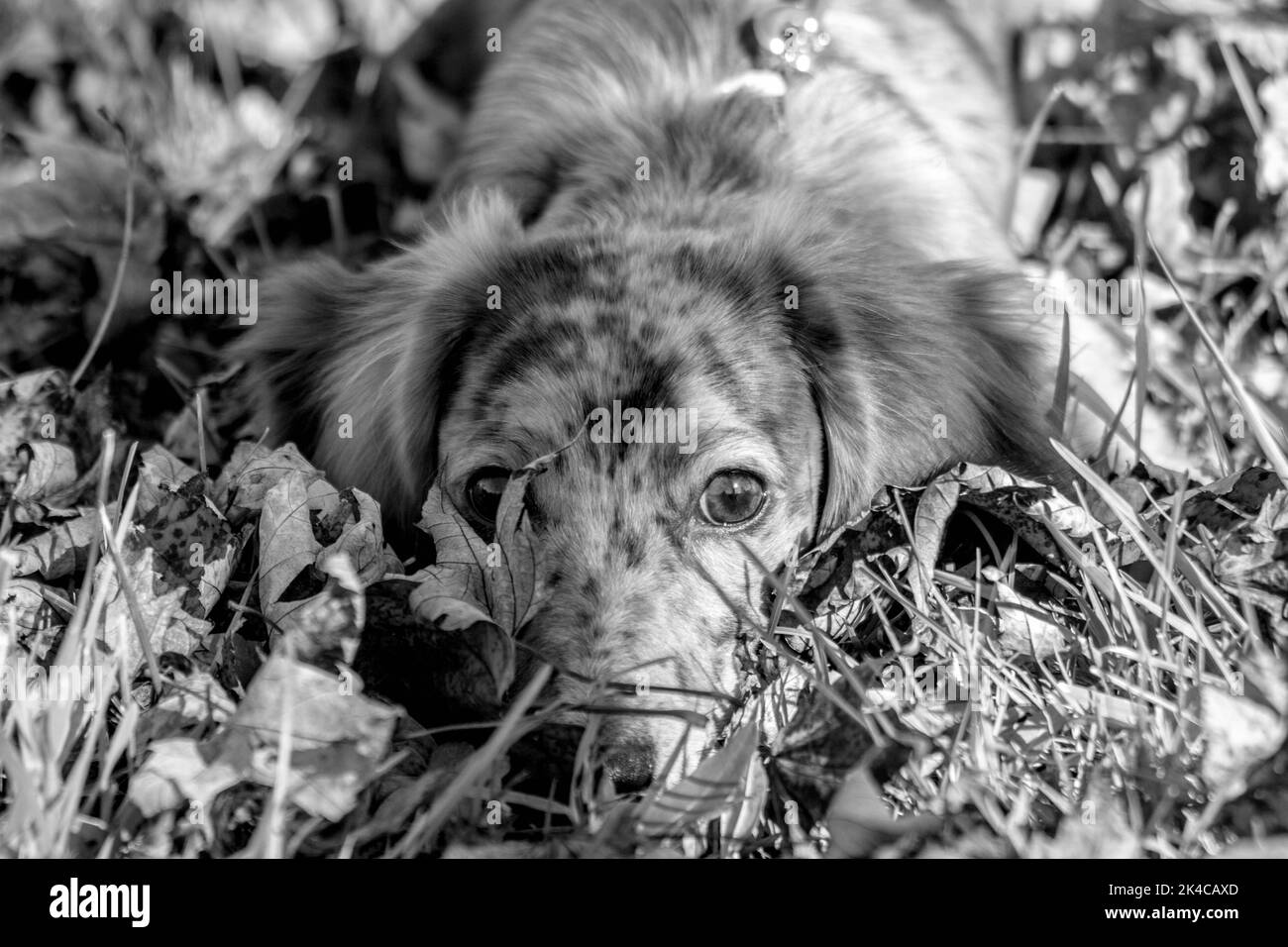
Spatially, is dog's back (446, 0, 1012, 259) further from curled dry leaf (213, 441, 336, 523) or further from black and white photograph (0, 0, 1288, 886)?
curled dry leaf (213, 441, 336, 523)

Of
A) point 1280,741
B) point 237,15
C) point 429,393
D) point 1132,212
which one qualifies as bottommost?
point 1280,741

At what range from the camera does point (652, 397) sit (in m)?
2.39

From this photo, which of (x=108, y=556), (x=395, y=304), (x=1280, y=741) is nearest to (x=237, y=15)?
(x=395, y=304)

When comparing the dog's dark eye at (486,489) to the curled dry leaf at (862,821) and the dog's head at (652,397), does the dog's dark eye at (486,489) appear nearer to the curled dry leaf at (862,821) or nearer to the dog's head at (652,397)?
the dog's head at (652,397)

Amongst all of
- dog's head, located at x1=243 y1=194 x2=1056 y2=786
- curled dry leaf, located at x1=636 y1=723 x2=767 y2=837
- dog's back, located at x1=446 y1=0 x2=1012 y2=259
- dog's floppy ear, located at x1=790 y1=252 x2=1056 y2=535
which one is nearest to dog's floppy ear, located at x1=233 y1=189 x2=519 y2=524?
dog's head, located at x1=243 y1=194 x2=1056 y2=786

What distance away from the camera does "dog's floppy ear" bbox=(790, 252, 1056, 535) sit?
8.37 feet

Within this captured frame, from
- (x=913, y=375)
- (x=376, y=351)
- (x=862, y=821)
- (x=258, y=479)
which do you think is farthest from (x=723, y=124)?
(x=862, y=821)

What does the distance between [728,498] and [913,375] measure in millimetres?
506

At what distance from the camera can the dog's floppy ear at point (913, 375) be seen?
2.55 m

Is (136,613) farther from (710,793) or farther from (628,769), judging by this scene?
(710,793)

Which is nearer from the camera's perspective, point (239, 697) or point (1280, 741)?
point (1280, 741)

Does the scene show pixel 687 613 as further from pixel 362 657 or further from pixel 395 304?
pixel 395 304
